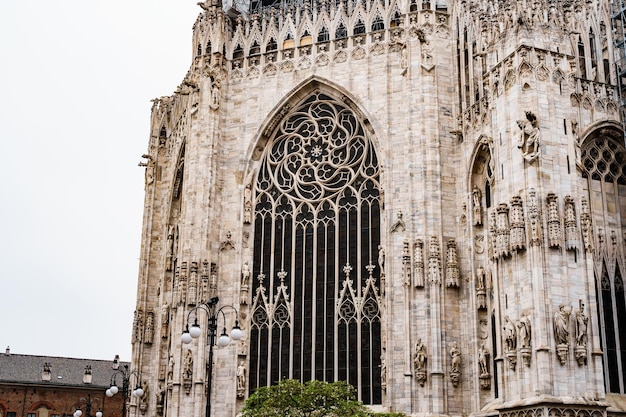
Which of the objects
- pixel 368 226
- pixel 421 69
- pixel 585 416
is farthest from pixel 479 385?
pixel 421 69

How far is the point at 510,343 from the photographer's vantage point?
30328mm

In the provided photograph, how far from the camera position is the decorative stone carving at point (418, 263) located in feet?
117

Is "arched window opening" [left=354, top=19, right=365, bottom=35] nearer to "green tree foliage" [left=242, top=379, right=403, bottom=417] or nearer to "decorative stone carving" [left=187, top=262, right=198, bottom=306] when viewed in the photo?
"decorative stone carving" [left=187, top=262, right=198, bottom=306]

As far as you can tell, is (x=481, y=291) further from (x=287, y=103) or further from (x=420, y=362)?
(x=287, y=103)

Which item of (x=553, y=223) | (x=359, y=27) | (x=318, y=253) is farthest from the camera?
(x=359, y=27)

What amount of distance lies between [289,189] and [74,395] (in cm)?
4014

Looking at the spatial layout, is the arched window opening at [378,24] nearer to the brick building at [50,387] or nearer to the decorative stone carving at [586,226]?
the decorative stone carving at [586,226]

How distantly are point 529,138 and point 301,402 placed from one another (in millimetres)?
12579

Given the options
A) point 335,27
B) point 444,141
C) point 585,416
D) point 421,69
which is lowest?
point 585,416

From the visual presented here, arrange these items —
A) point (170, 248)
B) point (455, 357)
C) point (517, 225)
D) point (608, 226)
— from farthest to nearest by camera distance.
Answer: point (170, 248) < point (455, 357) < point (608, 226) < point (517, 225)

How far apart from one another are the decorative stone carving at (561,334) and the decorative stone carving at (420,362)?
661 cm

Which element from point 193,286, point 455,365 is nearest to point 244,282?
point 193,286

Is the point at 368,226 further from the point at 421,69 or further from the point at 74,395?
the point at 74,395

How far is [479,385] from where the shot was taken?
33750 millimetres
